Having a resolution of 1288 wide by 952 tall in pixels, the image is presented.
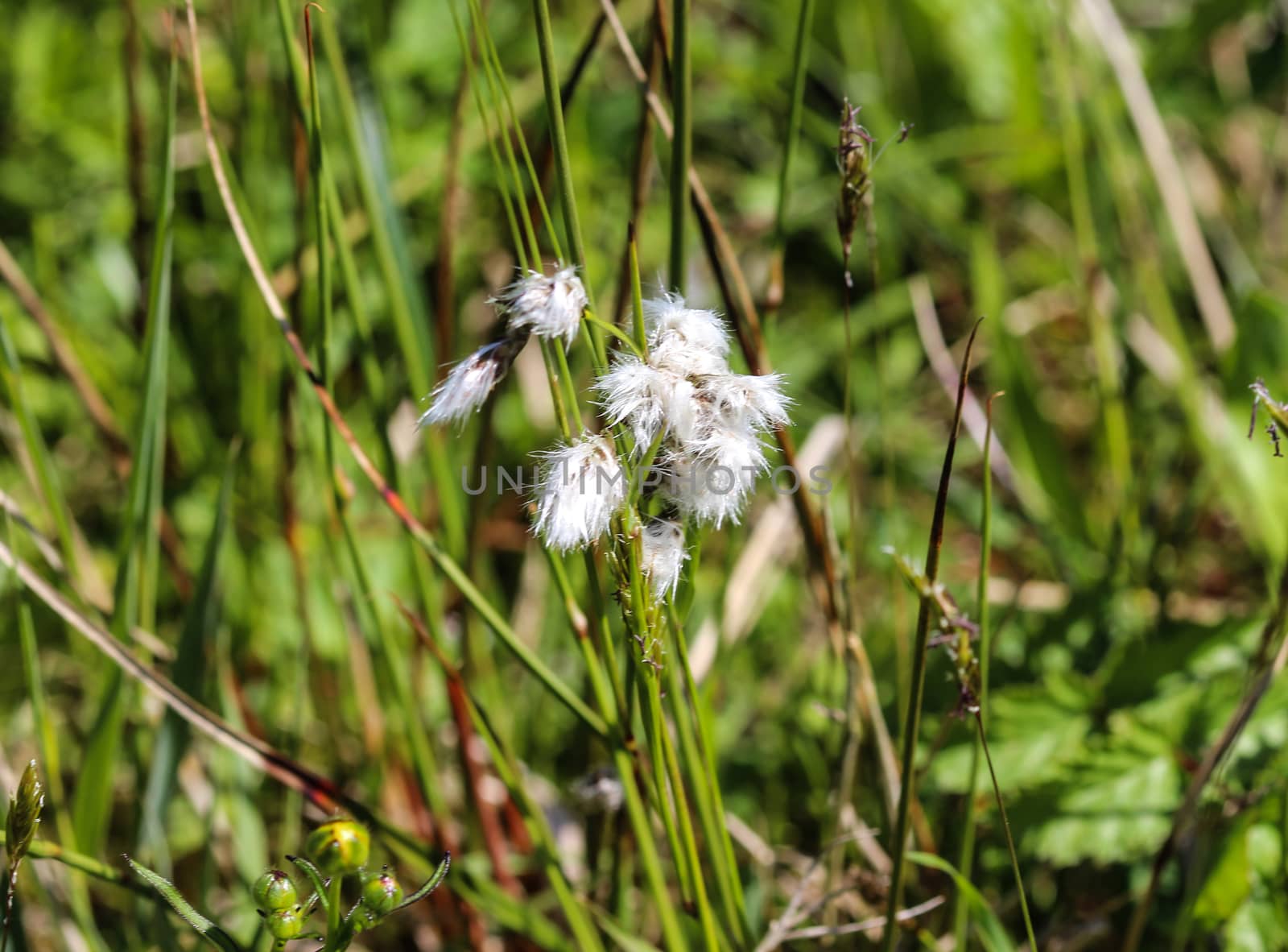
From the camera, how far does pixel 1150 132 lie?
77.1 inches

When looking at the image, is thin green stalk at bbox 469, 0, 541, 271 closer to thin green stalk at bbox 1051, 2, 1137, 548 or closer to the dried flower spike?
the dried flower spike

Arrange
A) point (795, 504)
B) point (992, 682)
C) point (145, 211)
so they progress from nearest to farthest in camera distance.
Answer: point (795, 504) → point (992, 682) → point (145, 211)

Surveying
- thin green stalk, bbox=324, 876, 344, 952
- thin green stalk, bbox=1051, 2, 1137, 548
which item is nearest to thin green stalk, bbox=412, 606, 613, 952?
thin green stalk, bbox=324, 876, 344, 952

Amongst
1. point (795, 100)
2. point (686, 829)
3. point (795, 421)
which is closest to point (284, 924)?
point (686, 829)

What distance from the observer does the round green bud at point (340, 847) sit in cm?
73

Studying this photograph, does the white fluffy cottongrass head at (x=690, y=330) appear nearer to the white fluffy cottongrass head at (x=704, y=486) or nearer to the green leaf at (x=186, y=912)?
the white fluffy cottongrass head at (x=704, y=486)

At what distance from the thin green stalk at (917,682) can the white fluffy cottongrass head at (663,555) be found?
0.18m

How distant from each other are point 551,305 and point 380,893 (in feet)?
1.38

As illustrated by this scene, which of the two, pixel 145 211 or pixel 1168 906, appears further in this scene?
pixel 145 211

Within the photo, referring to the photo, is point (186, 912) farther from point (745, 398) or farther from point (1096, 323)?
point (1096, 323)

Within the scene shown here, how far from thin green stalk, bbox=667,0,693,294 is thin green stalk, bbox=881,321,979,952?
28cm

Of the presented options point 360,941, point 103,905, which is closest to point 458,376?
point 360,941

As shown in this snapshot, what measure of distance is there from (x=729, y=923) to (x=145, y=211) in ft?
4.43

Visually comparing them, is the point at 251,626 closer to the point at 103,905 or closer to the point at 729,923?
the point at 103,905
